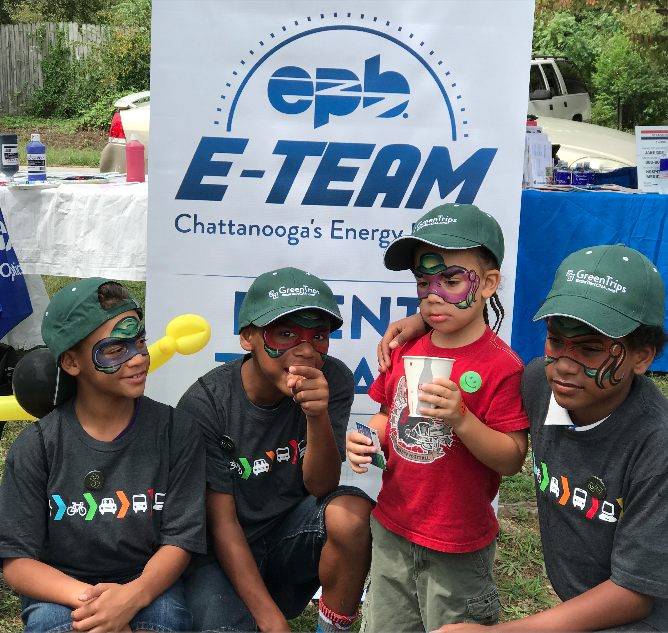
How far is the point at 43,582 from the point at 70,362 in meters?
0.63

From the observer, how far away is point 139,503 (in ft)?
7.70

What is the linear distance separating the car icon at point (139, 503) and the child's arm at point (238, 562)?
243 millimetres

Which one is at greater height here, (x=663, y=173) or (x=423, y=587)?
(x=663, y=173)

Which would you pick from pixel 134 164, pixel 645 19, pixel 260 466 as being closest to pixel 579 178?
pixel 134 164

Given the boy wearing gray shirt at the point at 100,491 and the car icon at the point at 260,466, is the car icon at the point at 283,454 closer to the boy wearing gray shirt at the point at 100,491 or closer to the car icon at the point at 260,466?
the car icon at the point at 260,466

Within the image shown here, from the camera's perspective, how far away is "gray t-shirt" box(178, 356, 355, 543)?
2.59m

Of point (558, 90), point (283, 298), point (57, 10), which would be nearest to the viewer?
point (283, 298)

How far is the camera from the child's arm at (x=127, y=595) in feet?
7.02

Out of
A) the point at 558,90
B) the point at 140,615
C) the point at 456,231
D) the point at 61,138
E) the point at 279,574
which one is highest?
the point at 558,90

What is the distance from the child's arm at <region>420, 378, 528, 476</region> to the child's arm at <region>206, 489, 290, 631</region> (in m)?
0.80

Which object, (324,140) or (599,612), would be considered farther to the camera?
(324,140)

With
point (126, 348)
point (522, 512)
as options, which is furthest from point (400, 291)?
point (522, 512)

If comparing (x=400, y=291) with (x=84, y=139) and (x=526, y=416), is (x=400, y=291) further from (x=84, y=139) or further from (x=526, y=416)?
(x=84, y=139)

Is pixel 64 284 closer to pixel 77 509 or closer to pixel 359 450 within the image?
pixel 77 509
